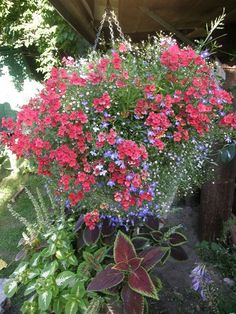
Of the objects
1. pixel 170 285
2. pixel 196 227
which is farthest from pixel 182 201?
pixel 170 285

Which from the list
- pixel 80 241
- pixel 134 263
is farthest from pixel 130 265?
pixel 80 241

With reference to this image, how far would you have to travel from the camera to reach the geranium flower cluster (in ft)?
5.24

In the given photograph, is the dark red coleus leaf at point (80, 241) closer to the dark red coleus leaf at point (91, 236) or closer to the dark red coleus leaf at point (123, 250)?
the dark red coleus leaf at point (91, 236)

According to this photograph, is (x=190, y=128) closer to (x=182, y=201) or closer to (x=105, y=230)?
(x=105, y=230)

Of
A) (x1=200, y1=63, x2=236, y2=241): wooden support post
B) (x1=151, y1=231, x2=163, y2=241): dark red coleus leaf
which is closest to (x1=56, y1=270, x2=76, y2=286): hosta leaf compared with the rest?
(x1=151, y1=231, x2=163, y2=241): dark red coleus leaf

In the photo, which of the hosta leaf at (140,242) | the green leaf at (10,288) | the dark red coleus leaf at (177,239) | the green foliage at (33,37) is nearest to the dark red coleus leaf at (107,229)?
the hosta leaf at (140,242)

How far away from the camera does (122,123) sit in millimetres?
1636

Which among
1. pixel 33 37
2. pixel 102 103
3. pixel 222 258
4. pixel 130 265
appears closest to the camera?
pixel 102 103

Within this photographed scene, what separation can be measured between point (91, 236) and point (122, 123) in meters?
0.71

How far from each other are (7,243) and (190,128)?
2.80 m

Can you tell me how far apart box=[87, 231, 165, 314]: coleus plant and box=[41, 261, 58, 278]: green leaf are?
317 millimetres

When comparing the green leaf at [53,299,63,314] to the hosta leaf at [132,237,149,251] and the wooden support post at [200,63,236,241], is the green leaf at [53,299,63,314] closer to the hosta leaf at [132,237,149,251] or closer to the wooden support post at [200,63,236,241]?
the hosta leaf at [132,237,149,251]

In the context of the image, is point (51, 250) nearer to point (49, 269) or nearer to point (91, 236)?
point (49, 269)

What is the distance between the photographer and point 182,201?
12.8 ft
